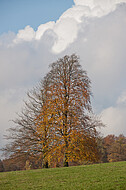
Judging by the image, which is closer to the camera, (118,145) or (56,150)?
(56,150)

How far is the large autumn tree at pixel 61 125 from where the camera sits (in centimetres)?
1772

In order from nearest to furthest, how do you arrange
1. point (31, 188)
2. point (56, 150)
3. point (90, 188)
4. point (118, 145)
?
point (90, 188) < point (31, 188) < point (56, 150) < point (118, 145)

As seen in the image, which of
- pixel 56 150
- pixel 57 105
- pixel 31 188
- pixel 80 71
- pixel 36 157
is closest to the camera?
pixel 31 188

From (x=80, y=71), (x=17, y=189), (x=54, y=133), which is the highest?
(x=80, y=71)

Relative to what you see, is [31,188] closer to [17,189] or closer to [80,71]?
[17,189]

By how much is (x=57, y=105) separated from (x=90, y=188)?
1192 centimetres

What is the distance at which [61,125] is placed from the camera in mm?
18625

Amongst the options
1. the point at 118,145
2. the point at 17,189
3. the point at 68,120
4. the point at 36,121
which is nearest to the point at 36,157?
the point at 36,121

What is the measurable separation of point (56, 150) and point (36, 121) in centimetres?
477

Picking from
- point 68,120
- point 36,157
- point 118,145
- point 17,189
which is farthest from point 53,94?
point 118,145

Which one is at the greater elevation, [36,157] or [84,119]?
[84,119]

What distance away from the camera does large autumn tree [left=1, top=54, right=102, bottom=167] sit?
17.7 m

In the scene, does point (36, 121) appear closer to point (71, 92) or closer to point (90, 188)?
point (71, 92)

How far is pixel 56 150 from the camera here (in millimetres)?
17844
